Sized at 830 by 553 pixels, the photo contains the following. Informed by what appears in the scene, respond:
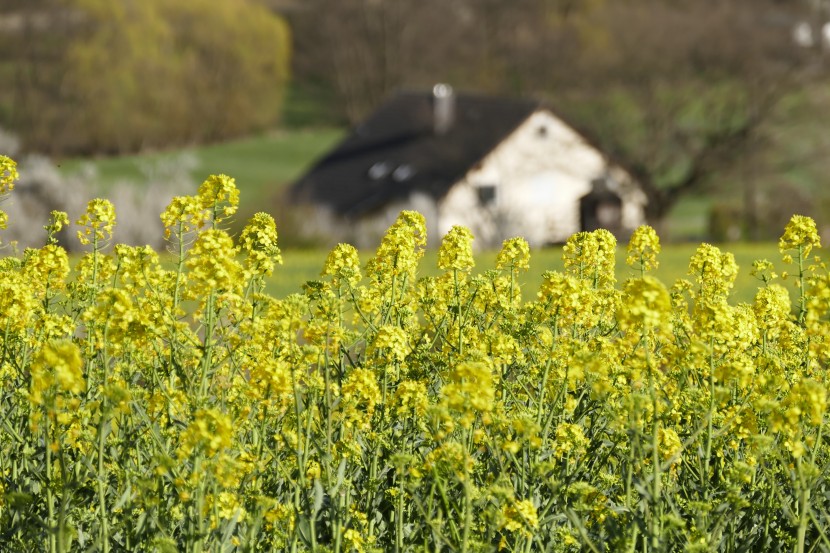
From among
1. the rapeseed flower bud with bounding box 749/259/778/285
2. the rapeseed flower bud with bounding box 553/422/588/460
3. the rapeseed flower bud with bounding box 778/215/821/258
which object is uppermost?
the rapeseed flower bud with bounding box 778/215/821/258

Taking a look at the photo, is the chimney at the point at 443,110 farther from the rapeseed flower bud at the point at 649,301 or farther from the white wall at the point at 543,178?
the rapeseed flower bud at the point at 649,301

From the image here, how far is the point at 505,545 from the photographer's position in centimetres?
438

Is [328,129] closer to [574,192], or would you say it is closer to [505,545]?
[574,192]

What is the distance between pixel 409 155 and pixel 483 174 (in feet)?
11.7

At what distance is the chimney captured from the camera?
154ft

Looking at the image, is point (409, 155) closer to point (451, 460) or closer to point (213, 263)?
point (213, 263)

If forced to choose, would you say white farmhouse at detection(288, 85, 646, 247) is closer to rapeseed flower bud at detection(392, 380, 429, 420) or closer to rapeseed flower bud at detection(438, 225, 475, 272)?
rapeseed flower bud at detection(438, 225, 475, 272)

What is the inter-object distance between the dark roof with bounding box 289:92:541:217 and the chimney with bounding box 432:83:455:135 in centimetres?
20

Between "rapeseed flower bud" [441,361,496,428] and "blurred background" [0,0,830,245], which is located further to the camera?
"blurred background" [0,0,830,245]

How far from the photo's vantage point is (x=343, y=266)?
17.2 ft

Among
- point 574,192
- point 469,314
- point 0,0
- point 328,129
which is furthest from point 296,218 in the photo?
point 328,129

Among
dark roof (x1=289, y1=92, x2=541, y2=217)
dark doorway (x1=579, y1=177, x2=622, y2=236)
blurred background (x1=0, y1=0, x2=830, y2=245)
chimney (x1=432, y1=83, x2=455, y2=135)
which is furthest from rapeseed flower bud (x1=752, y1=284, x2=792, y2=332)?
chimney (x1=432, y1=83, x2=455, y2=135)

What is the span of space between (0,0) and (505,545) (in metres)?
71.0

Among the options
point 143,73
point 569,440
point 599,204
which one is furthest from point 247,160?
point 569,440
